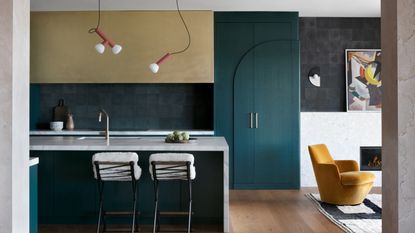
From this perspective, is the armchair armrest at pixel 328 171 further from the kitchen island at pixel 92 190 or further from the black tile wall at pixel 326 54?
the black tile wall at pixel 326 54

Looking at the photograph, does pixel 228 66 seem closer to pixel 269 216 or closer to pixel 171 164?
pixel 269 216

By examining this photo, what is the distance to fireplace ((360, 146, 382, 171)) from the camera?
7.32 m

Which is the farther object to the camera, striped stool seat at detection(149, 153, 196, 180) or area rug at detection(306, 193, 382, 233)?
area rug at detection(306, 193, 382, 233)

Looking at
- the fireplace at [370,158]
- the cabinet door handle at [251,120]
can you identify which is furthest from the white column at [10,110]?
the fireplace at [370,158]

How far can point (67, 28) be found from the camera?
6832 millimetres

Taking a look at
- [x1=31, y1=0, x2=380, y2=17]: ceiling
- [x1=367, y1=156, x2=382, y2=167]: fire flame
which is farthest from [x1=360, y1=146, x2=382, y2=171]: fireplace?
[x1=31, y1=0, x2=380, y2=17]: ceiling

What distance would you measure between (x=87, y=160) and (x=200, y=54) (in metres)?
2.61

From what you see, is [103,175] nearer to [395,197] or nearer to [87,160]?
[87,160]

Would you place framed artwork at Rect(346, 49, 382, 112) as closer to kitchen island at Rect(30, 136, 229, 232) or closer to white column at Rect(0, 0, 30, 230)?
kitchen island at Rect(30, 136, 229, 232)

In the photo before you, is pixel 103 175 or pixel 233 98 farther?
pixel 233 98

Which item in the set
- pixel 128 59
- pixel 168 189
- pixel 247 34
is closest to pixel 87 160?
pixel 168 189

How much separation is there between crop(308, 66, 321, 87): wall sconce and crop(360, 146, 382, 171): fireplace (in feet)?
4.08

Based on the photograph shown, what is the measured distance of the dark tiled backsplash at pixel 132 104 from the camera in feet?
24.0

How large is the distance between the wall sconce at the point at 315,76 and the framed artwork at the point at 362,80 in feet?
1.46
